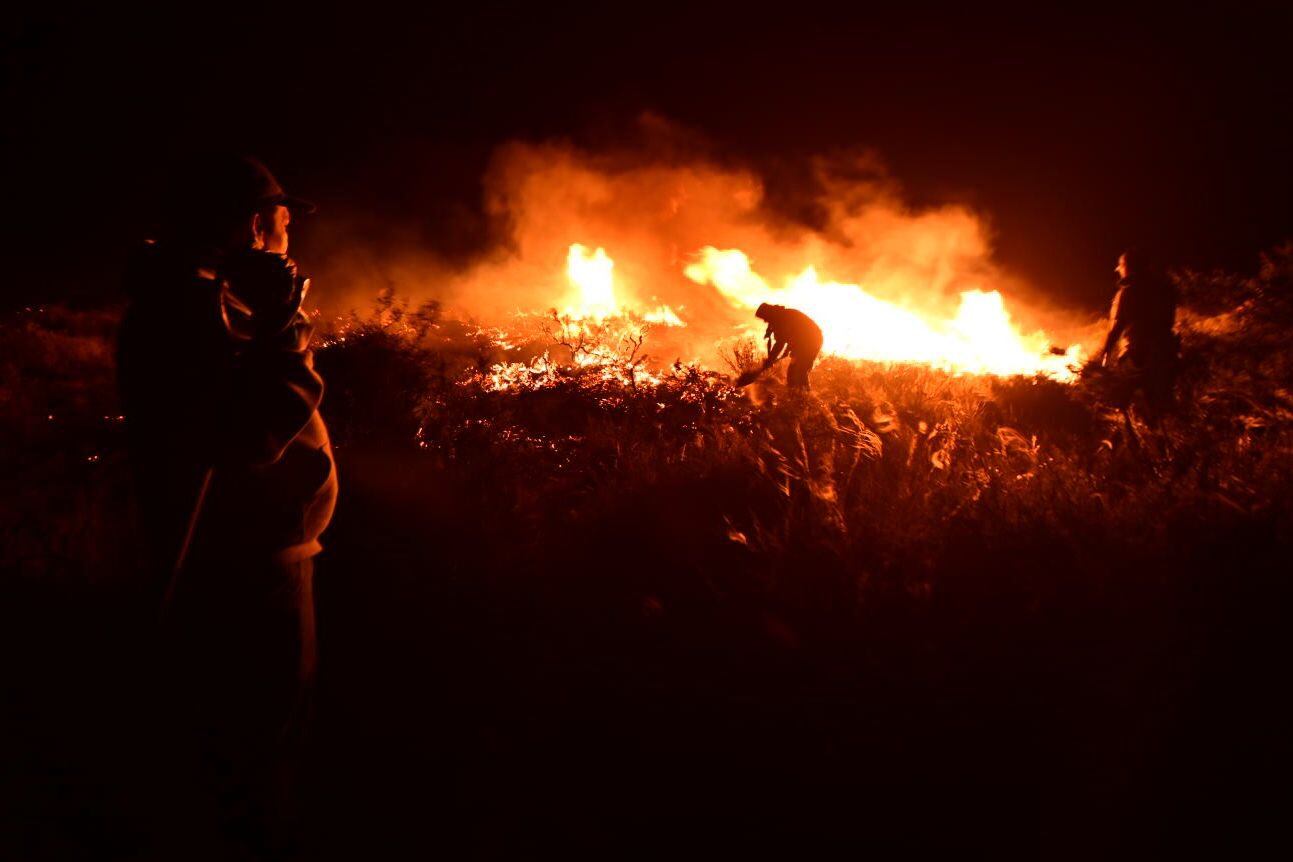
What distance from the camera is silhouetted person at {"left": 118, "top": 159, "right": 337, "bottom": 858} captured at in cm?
164

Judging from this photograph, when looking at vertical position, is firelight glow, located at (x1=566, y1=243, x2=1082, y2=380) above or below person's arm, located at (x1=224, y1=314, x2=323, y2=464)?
above

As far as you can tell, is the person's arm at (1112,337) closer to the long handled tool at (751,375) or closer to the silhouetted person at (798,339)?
the silhouetted person at (798,339)

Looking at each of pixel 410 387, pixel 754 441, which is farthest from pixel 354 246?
pixel 754 441

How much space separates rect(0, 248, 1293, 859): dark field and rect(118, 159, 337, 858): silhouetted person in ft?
1.13

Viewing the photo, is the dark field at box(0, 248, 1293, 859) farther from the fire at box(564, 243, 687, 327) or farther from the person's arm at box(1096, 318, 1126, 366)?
the fire at box(564, 243, 687, 327)

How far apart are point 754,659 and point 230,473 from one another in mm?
2143

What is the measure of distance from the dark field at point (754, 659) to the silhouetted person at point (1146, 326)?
14.7 ft

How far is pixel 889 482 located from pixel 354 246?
1859cm

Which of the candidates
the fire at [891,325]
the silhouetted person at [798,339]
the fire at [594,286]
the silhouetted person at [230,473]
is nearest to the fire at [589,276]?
the fire at [594,286]

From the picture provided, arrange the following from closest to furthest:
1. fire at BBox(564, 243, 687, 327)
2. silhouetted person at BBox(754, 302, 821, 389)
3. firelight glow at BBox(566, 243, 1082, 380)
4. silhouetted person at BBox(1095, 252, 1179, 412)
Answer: silhouetted person at BBox(1095, 252, 1179, 412), silhouetted person at BBox(754, 302, 821, 389), firelight glow at BBox(566, 243, 1082, 380), fire at BBox(564, 243, 687, 327)

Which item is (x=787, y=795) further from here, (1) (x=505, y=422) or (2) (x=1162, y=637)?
(1) (x=505, y=422)

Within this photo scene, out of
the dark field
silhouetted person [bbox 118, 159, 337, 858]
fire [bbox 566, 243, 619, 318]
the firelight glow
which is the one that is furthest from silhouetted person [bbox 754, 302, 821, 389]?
fire [bbox 566, 243, 619, 318]

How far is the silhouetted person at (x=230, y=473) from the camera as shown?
64.5 inches

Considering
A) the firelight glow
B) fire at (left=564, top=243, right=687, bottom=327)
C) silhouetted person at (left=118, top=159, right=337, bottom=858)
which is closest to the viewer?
silhouetted person at (left=118, top=159, right=337, bottom=858)
